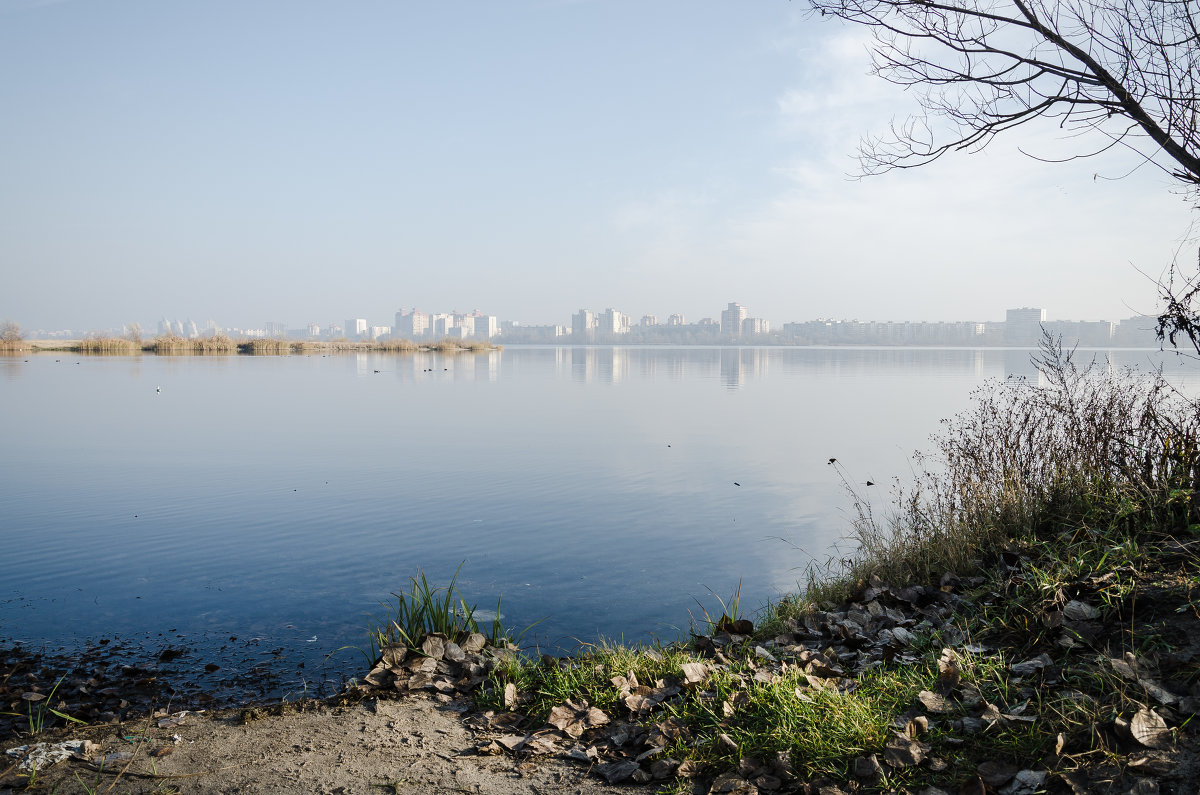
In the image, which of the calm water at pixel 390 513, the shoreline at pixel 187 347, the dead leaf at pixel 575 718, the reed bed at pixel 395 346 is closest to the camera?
the dead leaf at pixel 575 718

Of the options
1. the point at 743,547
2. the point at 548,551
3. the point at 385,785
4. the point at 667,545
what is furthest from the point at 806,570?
the point at 385,785

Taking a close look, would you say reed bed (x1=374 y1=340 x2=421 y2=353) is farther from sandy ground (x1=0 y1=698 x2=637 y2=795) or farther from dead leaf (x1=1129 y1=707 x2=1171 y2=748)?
dead leaf (x1=1129 y1=707 x2=1171 y2=748)

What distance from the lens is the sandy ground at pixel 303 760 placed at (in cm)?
364

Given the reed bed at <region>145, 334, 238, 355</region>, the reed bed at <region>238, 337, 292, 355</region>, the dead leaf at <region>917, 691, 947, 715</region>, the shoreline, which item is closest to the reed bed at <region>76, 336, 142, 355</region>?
the shoreline

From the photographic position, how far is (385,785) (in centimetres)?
368

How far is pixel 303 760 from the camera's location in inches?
154

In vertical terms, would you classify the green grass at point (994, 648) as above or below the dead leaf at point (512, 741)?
above

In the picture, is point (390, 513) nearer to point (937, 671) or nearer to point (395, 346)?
point (937, 671)

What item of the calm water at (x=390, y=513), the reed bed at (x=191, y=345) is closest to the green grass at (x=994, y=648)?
the calm water at (x=390, y=513)

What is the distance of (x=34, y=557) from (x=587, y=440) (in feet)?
38.2

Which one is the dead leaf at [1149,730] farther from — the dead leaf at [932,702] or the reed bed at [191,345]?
the reed bed at [191,345]

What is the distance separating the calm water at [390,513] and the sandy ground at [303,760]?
1389mm

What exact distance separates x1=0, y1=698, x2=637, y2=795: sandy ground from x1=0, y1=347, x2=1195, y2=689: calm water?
1389mm

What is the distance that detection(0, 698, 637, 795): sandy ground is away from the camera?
143 inches
